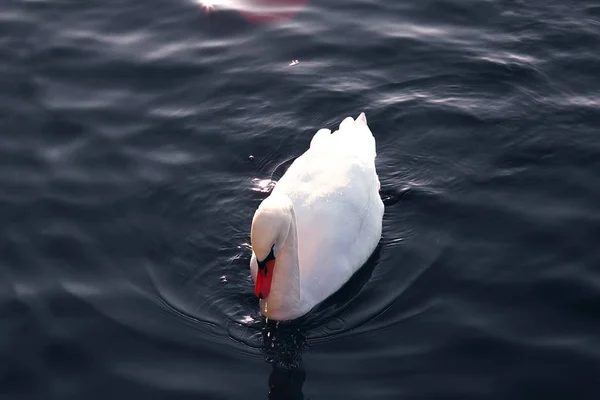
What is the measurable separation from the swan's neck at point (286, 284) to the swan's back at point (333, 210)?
0.28 m

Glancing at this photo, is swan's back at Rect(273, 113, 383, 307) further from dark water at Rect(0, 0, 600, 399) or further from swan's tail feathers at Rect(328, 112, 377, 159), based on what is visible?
dark water at Rect(0, 0, 600, 399)

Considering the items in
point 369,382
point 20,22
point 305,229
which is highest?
point 20,22

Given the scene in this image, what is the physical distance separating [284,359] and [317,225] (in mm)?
1977

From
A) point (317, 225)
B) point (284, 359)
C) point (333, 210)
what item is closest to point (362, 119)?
point (333, 210)

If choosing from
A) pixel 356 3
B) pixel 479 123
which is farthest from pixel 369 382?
pixel 356 3

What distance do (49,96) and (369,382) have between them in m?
8.32

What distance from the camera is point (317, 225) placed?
11.9m

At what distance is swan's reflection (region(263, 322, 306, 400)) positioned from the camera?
10281 mm

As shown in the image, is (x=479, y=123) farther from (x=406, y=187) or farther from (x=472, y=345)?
(x=472, y=345)

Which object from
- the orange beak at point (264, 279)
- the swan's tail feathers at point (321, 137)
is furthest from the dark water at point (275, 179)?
the swan's tail feathers at point (321, 137)

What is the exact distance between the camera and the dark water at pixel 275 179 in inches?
415

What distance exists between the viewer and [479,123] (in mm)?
14680

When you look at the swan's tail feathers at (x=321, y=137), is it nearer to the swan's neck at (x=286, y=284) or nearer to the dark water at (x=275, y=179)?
the dark water at (x=275, y=179)

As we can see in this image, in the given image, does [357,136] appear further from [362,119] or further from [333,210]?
[333,210]
